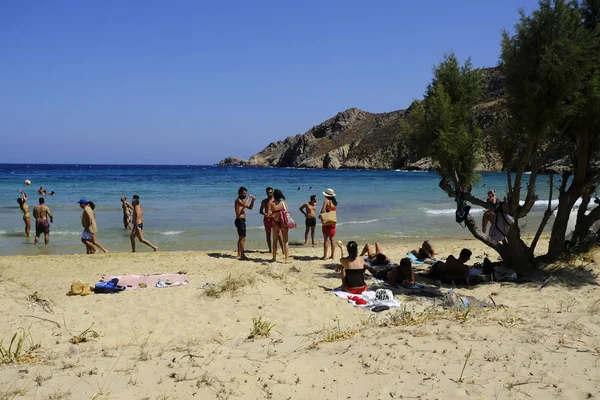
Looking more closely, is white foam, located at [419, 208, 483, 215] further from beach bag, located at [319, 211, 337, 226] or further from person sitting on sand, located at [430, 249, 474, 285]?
person sitting on sand, located at [430, 249, 474, 285]

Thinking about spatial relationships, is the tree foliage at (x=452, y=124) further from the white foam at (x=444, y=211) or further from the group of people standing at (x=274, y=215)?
the white foam at (x=444, y=211)

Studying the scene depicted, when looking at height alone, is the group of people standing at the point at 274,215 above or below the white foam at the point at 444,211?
above

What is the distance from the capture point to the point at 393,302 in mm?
7285

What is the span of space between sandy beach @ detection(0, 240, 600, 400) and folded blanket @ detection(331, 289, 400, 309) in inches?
6.2

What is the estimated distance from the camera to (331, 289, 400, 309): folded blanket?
7.21 metres

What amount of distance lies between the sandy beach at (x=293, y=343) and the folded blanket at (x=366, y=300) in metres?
0.16

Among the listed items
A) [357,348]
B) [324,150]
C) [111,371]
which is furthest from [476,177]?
[324,150]

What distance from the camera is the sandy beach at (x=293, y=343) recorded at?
3.77 m

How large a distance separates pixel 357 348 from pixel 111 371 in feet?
7.15

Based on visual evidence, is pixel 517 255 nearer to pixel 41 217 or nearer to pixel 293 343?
pixel 293 343

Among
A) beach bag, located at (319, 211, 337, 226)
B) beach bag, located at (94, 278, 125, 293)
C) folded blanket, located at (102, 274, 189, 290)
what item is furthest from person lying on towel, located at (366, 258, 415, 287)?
beach bag, located at (94, 278, 125, 293)

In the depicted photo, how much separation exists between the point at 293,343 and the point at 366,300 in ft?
8.28

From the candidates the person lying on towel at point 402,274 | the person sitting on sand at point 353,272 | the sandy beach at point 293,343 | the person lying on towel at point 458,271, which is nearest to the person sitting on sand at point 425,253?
the person lying on towel at point 458,271

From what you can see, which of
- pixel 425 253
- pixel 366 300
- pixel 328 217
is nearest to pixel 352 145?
pixel 425 253
